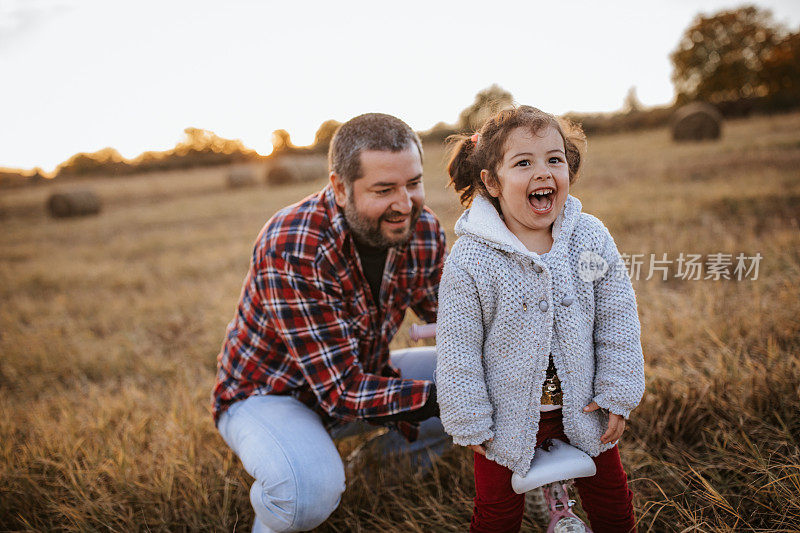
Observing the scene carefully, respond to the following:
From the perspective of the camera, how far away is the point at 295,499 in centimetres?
195

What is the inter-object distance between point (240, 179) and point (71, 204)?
5.48 meters

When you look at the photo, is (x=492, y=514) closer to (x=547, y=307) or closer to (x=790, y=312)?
(x=547, y=307)

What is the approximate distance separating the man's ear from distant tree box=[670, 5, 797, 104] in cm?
3860

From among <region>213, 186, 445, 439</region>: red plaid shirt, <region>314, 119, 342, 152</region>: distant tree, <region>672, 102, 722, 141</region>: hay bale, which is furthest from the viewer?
<region>314, 119, 342, 152</region>: distant tree

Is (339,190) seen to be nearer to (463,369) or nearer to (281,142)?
(463,369)

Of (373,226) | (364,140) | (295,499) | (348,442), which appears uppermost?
(364,140)

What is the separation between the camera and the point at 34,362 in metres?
4.01

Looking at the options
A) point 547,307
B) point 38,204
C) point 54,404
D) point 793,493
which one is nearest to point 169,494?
point 54,404

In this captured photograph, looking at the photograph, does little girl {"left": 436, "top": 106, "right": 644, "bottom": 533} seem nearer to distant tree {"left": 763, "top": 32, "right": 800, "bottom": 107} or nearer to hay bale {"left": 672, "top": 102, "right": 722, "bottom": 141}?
hay bale {"left": 672, "top": 102, "right": 722, "bottom": 141}

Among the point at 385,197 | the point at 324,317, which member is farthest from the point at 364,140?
the point at 324,317

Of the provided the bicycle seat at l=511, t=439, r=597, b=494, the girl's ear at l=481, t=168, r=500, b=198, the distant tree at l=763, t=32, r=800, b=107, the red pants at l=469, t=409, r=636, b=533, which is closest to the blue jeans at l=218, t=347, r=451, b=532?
the red pants at l=469, t=409, r=636, b=533

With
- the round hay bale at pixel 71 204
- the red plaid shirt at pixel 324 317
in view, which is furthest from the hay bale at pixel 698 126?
the round hay bale at pixel 71 204

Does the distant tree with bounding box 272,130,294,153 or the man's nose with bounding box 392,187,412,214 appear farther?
the distant tree with bounding box 272,130,294,153

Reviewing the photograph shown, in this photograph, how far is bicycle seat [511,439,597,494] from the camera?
153 centimetres
